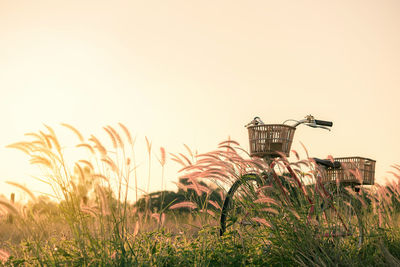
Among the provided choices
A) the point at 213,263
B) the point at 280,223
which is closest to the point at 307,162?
the point at 280,223

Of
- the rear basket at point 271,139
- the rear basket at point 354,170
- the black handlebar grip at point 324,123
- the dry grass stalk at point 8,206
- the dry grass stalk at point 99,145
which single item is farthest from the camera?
the rear basket at point 354,170

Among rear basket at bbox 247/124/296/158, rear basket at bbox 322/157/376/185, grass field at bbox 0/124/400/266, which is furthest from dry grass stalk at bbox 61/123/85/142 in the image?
rear basket at bbox 322/157/376/185

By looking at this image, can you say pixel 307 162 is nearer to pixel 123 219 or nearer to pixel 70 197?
pixel 123 219

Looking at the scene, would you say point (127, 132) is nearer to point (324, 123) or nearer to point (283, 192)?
point (283, 192)

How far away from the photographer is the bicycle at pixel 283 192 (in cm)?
316

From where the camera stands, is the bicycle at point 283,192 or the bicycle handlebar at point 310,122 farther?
the bicycle handlebar at point 310,122

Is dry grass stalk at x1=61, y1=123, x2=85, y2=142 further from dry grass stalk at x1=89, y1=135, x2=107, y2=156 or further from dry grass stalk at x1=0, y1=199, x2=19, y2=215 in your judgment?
dry grass stalk at x1=0, y1=199, x2=19, y2=215

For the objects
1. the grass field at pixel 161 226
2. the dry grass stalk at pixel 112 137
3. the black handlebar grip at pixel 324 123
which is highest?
the black handlebar grip at pixel 324 123

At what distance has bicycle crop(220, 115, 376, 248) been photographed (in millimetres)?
3160

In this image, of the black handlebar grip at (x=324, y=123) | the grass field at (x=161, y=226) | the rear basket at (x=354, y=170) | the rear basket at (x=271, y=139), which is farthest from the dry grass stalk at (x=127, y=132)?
the rear basket at (x=354, y=170)

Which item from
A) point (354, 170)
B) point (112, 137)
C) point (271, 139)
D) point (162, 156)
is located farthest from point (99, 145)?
point (354, 170)

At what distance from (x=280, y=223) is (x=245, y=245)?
55cm

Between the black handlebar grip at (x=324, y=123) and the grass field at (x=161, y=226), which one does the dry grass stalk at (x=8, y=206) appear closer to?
the grass field at (x=161, y=226)

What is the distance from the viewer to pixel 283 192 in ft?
10.8
